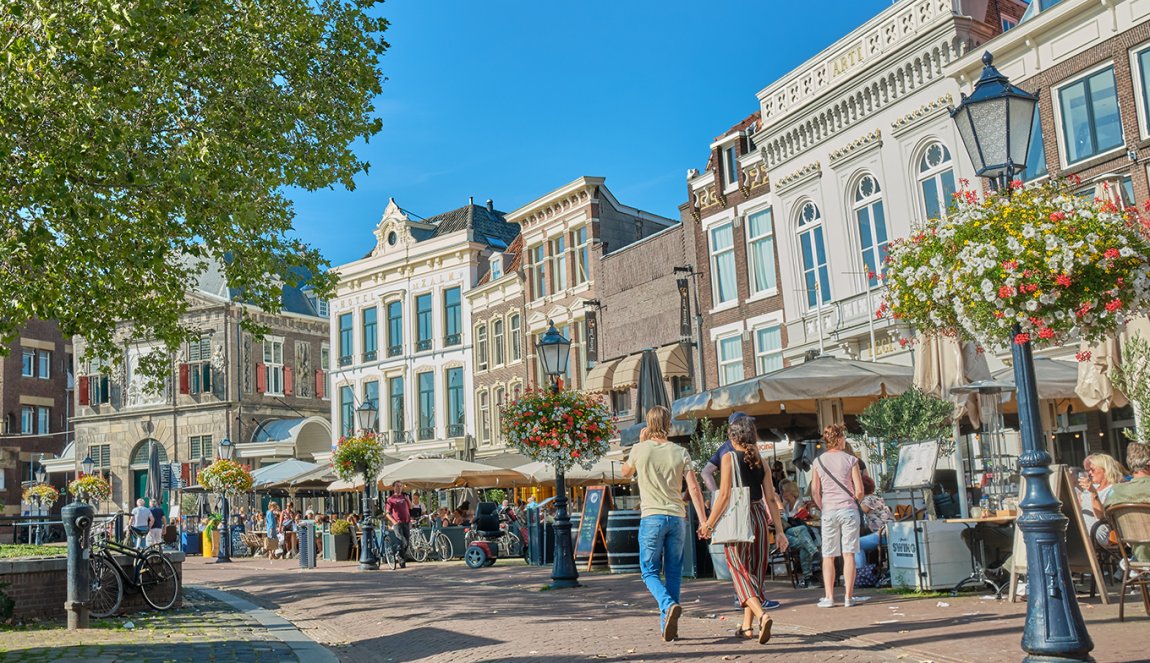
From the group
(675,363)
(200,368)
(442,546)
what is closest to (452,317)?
(675,363)

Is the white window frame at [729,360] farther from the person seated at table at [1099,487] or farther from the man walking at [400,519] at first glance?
the person seated at table at [1099,487]

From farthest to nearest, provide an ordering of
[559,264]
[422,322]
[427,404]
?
[422,322] → [427,404] → [559,264]

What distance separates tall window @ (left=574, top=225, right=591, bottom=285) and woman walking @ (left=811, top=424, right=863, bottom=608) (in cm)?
2562

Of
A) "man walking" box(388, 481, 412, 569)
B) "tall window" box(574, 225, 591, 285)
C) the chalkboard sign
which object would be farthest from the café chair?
"tall window" box(574, 225, 591, 285)

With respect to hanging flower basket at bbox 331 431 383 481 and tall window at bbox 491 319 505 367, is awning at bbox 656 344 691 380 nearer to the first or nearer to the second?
hanging flower basket at bbox 331 431 383 481

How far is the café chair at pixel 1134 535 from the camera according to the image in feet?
26.6

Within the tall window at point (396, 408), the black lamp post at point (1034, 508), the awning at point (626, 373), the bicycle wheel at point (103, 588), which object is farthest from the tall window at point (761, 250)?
the black lamp post at point (1034, 508)

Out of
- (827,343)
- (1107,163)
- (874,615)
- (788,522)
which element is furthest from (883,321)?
(874,615)

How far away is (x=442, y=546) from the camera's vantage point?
24.4 m

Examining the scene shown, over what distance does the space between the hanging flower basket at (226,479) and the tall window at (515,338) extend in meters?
9.97

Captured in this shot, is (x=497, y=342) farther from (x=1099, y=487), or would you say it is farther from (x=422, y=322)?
(x=1099, y=487)

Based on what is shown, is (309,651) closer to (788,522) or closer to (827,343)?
(788,522)

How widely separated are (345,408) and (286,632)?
3669 centimetres

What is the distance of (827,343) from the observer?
24.9 metres
